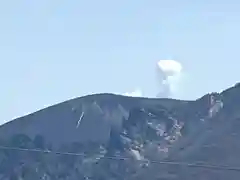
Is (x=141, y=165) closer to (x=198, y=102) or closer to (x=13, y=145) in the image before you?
(x=198, y=102)

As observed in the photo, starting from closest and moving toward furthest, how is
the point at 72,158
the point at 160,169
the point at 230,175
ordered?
the point at 230,175, the point at 160,169, the point at 72,158

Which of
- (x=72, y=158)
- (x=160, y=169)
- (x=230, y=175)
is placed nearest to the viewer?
(x=230, y=175)

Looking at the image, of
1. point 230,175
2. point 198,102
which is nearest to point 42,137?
point 198,102

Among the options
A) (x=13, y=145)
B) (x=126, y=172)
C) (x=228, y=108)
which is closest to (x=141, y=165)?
(x=126, y=172)

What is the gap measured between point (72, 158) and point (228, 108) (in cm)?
357

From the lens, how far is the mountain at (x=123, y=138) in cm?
1184

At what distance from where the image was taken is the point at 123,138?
1279 centimetres

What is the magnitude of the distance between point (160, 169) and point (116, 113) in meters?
1.85

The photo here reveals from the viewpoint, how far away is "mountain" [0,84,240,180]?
466 inches

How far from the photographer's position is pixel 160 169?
1195 centimetres

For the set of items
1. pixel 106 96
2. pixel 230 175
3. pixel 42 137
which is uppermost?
pixel 106 96

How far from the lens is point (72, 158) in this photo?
41.9ft

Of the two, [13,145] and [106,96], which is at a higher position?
[106,96]

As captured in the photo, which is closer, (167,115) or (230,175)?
(230,175)
